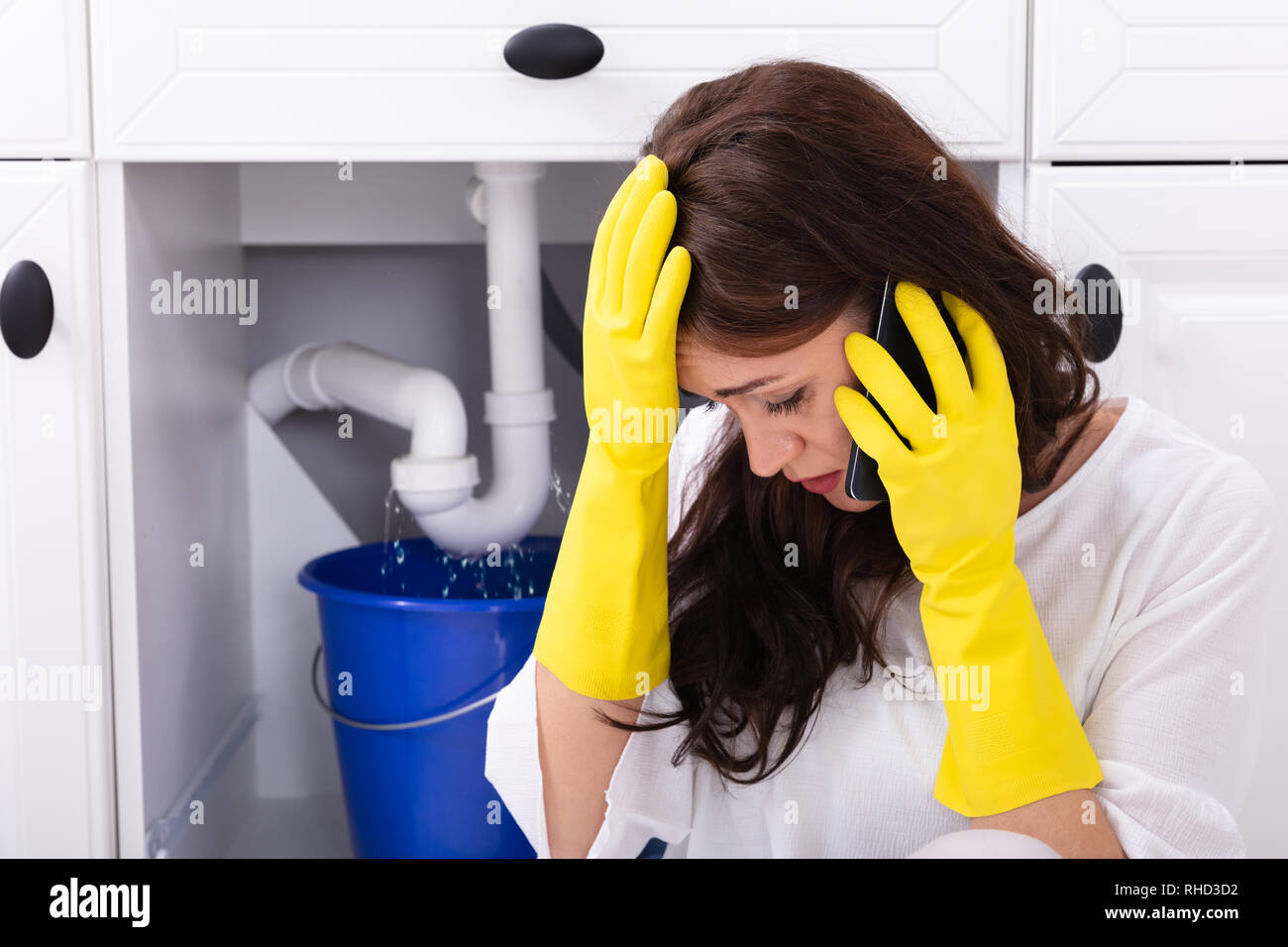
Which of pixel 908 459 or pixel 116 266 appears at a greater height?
pixel 116 266

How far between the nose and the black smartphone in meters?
0.05

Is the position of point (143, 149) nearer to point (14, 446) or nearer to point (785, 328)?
point (14, 446)

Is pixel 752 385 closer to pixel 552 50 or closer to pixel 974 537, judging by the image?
pixel 974 537

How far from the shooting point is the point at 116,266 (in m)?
0.98

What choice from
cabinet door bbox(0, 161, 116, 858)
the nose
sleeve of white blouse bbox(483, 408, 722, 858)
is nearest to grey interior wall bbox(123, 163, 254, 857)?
cabinet door bbox(0, 161, 116, 858)

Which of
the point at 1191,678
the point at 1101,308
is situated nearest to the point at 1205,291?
the point at 1101,308

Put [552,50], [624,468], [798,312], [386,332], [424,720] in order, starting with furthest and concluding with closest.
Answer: [386,332] < [424,720] < [552,50] < [624,468] < [798,312]

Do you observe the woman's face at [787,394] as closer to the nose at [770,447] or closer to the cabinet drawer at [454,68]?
the nose at [770,447]

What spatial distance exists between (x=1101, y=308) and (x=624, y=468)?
0.46 m

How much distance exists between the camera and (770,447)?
78cm
